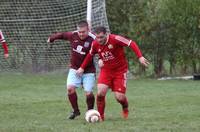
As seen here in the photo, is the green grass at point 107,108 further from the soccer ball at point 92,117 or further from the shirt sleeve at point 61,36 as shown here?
the shirt sleeve at point 61,36

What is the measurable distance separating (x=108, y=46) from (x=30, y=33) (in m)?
11.5

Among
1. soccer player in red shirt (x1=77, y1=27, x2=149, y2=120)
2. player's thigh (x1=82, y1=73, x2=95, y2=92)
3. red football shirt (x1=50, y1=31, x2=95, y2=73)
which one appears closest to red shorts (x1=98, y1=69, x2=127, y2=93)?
soccer player in red shirt (x1=77, y1=27, x2=149, y2=120)

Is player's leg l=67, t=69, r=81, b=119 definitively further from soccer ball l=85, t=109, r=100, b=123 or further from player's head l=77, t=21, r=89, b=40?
soccer ball l=85, t=109, r=100, b=123

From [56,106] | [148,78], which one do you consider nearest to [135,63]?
[148,78]

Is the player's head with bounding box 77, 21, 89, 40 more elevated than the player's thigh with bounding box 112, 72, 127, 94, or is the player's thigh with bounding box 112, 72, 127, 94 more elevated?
the player's head with bounding box 77, 21, 89, 40

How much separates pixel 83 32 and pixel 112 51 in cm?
67

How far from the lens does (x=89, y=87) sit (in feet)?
33.9

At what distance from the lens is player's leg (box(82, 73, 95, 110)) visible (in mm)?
10305

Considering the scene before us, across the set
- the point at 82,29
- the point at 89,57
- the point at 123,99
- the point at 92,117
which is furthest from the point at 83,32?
the point at 92,117

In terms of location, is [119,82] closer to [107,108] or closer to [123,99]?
[123,99]

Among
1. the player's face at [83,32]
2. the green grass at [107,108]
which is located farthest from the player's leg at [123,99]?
the player's face at [83,32]

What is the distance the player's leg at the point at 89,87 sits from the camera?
1030cm

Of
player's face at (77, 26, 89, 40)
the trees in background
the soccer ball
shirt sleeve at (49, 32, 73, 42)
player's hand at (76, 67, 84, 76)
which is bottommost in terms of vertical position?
the trees in background

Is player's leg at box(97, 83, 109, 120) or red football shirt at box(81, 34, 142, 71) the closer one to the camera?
red football shirt at box(81, 34, 142, 71)
